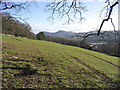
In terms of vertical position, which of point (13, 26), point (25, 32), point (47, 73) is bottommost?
point (47, 73)

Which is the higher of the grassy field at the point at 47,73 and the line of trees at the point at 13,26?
the line of trees at the point at 13,26

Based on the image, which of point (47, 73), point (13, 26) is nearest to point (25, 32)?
point (13, 26)

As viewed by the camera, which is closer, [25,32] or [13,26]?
[13,26]

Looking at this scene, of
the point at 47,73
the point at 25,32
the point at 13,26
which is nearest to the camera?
the point at 47,73

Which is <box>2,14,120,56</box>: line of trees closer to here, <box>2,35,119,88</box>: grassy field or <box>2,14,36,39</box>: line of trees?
<box>2,14,36,39</box>: line of trees

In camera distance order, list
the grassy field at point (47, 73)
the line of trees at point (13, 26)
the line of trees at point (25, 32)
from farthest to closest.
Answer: the line of trees at point (13, 26)
the line of trees at point (25, 32)
the grassy field at point (47, 73)

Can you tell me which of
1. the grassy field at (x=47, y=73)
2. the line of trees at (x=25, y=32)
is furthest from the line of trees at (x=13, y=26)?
the grassy field at (x=47, y=73)

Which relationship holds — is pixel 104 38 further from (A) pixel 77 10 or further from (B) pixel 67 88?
(B) pixel 67 88

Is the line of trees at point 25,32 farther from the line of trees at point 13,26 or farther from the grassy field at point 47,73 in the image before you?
the grassy field at point 47,73

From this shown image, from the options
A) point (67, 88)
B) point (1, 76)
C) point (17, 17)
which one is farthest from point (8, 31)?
point (67, 88)

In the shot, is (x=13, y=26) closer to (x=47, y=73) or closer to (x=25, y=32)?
(x=25, y=32)

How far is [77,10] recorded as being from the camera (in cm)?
499

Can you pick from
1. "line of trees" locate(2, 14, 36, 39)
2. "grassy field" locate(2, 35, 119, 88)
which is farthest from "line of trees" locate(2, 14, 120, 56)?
"grassy field" locate(2, 35, 119, 88)

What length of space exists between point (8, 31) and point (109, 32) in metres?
40.5
